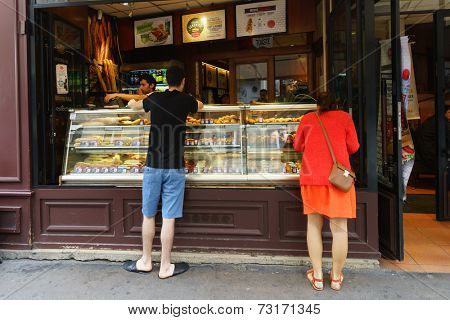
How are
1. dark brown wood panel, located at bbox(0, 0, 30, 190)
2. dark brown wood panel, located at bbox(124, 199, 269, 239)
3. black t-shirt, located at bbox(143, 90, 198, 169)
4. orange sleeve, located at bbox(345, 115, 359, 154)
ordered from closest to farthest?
orange sleeve, located at bbox(345, 115, 359, 154), black t-shirt, located at bbox(143, 90, 198, 169), dark brown wood panel, located at bbox(124, 199, 269, 239), dark brown wood panel, located at bbox(0, 0, 30, 190)

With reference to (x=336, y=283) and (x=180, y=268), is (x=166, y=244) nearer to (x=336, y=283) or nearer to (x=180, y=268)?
(x=180, y=268)

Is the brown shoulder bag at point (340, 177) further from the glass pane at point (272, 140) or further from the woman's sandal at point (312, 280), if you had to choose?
the glass pane at point (272, 140)

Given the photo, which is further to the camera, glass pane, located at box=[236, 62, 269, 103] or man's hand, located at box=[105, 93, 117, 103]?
glass pane, located at box=[236, 62, 269, 103]

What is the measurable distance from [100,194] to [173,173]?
1.02 m

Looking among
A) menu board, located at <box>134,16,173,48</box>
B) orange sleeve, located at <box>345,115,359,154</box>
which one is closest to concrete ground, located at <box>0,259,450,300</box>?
orange sleeve, located at <box>345,115,359,154</box>

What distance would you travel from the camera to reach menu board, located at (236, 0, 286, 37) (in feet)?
20.9

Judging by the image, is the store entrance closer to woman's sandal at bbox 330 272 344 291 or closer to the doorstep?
the doorstep

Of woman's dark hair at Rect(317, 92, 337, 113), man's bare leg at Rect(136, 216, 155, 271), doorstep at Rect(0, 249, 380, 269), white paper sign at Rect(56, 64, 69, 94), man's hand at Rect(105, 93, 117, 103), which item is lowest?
doorstep at Rect(0, 249, 380, 269)

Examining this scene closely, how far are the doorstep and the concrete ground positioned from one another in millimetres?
63

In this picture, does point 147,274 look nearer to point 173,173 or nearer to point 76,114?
point 173,173

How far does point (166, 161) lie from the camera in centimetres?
368

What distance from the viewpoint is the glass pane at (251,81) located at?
7.29 meters

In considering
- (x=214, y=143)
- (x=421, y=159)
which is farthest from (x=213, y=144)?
(x=421, y=159)

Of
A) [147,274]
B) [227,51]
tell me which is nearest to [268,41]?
[227,51]
